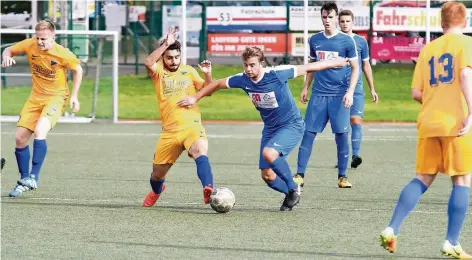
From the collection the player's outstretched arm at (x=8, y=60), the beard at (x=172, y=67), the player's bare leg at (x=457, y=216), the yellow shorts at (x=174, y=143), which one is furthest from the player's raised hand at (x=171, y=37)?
the player's bare leg at (x=457, y=216)

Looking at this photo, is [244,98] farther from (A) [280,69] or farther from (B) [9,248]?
(B) [9,248]

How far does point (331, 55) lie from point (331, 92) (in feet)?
1.76

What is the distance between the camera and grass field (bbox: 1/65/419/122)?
23891mm

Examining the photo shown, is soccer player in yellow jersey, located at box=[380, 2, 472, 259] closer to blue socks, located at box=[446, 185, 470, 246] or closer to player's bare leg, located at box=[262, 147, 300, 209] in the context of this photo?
blue socks, located at box=[446, 185, 470, 246]

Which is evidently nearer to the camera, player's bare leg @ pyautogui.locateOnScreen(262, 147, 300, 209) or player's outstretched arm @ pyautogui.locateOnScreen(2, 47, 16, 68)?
player's bare leg @ pyautogui.locateOnScreen(262, 147, 300, 209)

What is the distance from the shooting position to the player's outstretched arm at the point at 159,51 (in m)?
10.7

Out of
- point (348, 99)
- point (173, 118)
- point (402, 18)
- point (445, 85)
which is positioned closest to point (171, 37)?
point (173, 118)

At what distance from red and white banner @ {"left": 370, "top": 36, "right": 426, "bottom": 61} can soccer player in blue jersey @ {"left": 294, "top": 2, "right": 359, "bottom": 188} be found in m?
15.8

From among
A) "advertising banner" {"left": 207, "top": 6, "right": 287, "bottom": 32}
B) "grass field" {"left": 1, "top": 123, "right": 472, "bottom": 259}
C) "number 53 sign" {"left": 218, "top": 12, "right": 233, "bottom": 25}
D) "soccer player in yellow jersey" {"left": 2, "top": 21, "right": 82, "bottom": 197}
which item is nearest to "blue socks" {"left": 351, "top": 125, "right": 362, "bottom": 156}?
"grass field" {"left": 1, "top": 123, "right": 472, "bottom": 259}

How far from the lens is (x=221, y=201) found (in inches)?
416

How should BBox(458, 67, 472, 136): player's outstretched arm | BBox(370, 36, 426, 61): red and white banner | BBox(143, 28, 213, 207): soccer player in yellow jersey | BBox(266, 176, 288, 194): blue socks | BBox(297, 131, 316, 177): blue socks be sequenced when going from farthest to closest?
1. BBox(370, 36, 426, 61): red and white banner
2. BBox(297, 131, 316, 177): blue socks
3. BBox(143, 28, 213, 207): soccer player in yellow jersey
4. BBox(266, 176, 288, 194): blue socks
5. BBox(458, 67, 472, 136): player's outstretched arm

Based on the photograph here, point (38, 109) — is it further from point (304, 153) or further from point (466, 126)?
point (466, 126)

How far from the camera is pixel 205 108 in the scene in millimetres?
26156

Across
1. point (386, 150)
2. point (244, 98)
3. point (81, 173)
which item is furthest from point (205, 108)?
point (81, 173)
